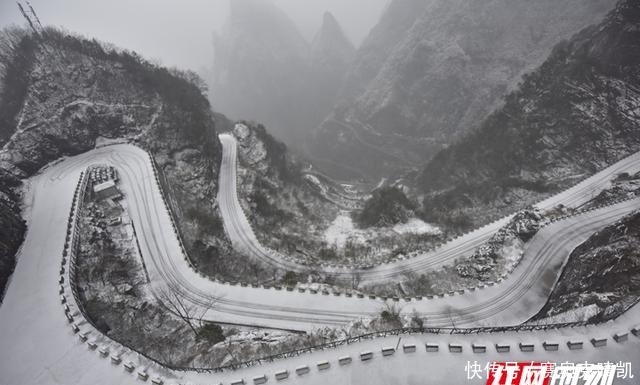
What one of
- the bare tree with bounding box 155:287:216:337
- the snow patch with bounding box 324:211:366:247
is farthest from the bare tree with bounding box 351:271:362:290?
the bare tree with bounding box 155:287:216:337

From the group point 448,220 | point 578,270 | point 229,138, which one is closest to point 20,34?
point 229,138

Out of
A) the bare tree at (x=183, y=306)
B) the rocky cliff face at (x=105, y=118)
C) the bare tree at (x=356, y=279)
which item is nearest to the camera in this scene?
the bare tree at (x=183, y=306)

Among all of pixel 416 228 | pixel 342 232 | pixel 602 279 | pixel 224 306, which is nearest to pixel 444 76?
pixel 416 228

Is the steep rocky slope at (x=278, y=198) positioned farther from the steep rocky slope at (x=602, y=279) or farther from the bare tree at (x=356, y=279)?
the steep rocky slope at (x=602, y=279)

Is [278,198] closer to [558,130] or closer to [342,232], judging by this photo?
[342,232]

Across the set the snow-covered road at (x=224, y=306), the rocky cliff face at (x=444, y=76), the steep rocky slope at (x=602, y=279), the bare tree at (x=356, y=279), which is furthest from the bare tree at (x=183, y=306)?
the rocky cliff face at (x=444, y=76)

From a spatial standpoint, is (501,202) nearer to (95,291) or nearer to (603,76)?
(603,76)
